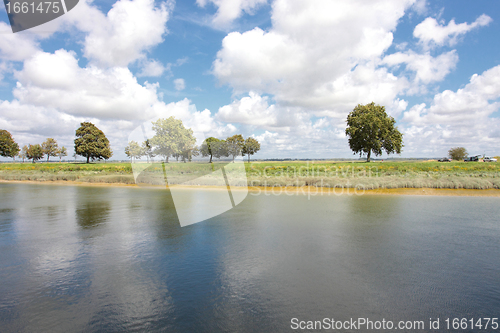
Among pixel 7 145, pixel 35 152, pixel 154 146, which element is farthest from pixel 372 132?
pixel 35 152

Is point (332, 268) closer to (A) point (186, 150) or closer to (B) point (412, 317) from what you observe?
(B) point (412, 317)

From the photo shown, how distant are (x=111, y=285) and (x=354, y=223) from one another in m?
7.99

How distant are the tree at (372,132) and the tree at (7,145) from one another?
3195 inches

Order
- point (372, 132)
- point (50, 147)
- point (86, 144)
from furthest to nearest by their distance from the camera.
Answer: point (50, 147), point (86, 144), point (372, 132)

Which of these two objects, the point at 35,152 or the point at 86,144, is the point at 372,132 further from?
the point at 35,152

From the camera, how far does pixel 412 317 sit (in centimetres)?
386

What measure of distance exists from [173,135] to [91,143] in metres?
23.1

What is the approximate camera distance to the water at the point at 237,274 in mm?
3863

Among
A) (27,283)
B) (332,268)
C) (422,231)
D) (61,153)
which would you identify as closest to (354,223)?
(422,231)

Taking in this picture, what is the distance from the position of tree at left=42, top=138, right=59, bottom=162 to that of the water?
86.9 metres

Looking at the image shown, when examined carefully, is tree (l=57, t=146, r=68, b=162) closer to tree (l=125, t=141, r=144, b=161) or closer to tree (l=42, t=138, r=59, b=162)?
tree (l=42, t=138, r=59, b=162)

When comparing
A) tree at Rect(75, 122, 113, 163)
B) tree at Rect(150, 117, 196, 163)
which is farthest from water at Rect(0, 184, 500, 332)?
tree at Rect(75, 122, 113, 163)

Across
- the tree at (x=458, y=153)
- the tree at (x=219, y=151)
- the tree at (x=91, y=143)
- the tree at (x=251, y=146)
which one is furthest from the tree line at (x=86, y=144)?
the tree at (x=458, y=153)

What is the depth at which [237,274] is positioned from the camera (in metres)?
5.22
